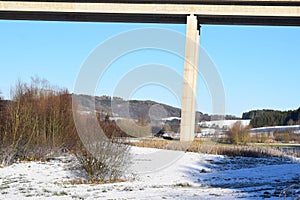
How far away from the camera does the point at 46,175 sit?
15.3 m

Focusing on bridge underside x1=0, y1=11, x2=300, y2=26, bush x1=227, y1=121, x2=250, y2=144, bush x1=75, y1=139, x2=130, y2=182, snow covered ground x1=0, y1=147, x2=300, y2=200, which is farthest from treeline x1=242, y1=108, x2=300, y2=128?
bush x1=75, y1=139, x2=130, y2=182

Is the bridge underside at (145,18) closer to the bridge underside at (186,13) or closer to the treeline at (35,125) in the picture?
the bridge underside at (186,13)

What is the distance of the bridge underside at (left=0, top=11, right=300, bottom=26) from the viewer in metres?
26.7

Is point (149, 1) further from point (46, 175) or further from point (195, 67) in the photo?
point (46, 175)

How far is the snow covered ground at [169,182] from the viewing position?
10734 mm

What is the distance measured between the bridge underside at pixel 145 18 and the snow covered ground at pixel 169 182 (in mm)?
9496

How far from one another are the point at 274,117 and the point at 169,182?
52270 mm

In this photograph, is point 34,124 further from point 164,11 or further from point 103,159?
point 164,11

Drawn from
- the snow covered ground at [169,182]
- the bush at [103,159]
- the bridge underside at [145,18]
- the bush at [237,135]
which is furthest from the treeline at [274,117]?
the bush at [103,159]

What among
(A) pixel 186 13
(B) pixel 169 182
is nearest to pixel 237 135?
(A) pixel 186 13

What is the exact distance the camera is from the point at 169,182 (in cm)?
1394

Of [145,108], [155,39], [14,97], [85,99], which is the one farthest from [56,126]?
[155,39]

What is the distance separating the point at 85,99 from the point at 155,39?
369 centimetres

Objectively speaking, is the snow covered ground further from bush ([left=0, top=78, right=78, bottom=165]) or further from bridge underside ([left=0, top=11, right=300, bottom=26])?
bridge underside ([left=0, top=11, right=300, bottom=26])
